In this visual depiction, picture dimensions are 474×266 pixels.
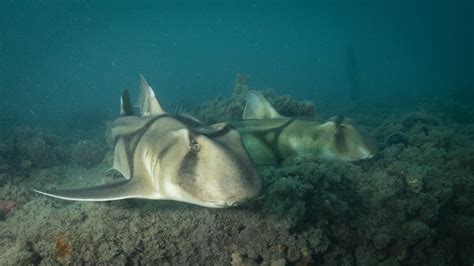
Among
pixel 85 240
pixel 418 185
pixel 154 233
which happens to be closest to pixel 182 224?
pixel 154 233

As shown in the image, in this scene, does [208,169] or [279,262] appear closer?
[208,169]

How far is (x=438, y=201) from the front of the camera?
501 cm

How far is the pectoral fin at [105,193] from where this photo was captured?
3.72m

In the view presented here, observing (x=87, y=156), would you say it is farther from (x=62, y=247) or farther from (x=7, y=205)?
(x=62, y=247)

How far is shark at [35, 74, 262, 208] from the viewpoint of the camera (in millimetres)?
3088

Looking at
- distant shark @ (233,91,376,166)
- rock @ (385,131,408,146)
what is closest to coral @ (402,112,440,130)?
rock @ (385,131,408,146)

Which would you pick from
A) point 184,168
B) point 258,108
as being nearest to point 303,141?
point 258,108

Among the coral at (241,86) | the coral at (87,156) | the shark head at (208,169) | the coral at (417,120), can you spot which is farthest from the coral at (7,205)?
the coral at (417,120)

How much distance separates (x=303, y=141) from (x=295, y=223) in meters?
1.89

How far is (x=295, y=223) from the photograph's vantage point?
4246 mm

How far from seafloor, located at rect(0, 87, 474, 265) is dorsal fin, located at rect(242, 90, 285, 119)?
1.75m

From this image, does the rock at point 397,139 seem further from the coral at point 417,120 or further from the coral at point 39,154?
the coral at point 39,154

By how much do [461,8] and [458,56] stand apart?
74.8 metres

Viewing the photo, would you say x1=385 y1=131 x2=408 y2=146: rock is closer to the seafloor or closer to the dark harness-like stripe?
the seafloor
